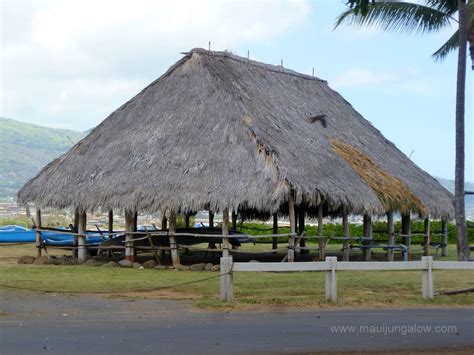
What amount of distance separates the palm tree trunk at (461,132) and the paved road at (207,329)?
369 inches

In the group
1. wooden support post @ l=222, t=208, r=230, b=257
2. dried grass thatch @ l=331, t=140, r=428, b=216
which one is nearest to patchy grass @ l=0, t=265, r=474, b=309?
wooden support post @ l=222, t=208, r=230, b=257

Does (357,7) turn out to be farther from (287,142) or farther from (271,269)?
(271,269)

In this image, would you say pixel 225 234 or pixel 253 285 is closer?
pixel 253 285

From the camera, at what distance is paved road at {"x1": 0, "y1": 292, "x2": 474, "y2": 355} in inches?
414

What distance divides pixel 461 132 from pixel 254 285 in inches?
323

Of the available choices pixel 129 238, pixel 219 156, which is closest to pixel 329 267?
pixel 219 156

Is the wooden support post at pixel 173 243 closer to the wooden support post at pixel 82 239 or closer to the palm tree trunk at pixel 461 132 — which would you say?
the wooden support post at pixel 82 239

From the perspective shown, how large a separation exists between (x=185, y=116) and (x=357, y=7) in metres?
5.53

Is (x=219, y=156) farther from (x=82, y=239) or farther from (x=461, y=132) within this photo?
(x=461, y=132)

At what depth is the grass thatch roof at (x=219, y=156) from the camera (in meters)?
22.3

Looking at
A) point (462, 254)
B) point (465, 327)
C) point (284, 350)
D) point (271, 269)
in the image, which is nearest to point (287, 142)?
point (462, 254)

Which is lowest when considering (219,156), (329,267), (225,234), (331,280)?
(331,280)

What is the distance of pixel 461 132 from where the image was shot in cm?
2316

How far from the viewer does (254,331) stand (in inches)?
464
